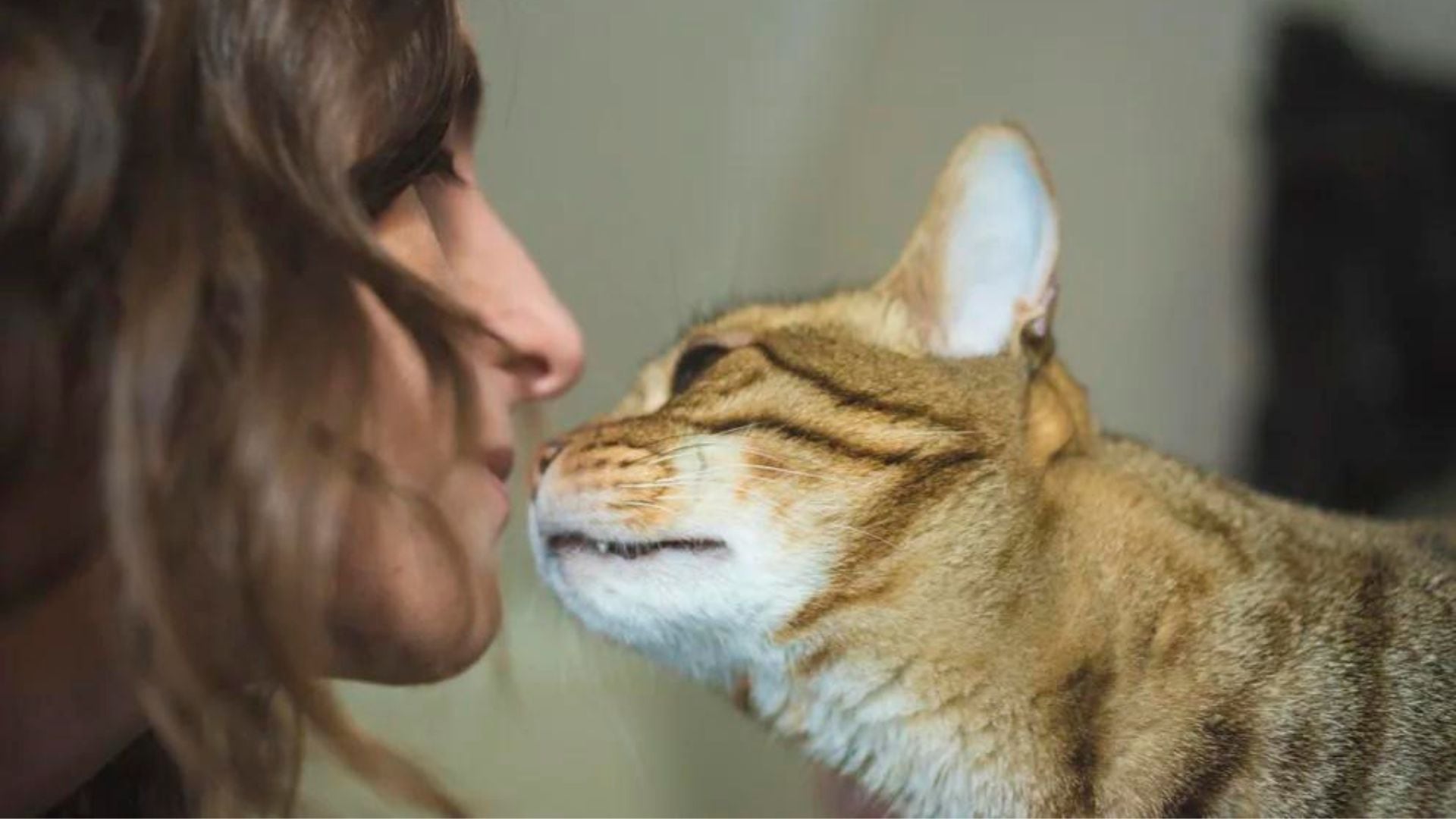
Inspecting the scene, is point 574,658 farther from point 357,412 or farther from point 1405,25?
point 1405,25

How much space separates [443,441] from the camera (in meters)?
0.65

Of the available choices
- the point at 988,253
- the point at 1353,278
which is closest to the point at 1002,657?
the point at 988,253

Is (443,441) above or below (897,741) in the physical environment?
above

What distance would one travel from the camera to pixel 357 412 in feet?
1.78

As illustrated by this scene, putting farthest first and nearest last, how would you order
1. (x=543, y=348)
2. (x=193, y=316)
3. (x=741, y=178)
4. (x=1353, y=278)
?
1. (x=1353, y=278)
2. (x=741, y=178)
3. (x=543, y=348)
4. (x=193, y=316)

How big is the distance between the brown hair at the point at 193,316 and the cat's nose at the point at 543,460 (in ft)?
0.69

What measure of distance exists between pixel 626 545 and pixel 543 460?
102 mm

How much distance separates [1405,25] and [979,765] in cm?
83

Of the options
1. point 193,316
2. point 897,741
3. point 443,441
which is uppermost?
point 193,316

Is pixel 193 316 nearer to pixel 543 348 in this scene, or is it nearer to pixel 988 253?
pixel 543 348

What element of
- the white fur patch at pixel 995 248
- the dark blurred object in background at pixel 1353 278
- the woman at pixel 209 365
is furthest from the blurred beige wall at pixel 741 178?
the woman at pixel 209 365

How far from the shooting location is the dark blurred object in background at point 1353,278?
1.16 metres

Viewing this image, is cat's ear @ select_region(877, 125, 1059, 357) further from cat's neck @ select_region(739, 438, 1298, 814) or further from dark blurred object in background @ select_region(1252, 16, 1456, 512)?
dark blurred object in background @ select_region(1252, 16, 1456, 512)

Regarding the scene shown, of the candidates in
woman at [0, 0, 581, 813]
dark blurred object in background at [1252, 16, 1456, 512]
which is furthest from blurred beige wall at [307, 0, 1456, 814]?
woman at [0, 0, 581, 813]
